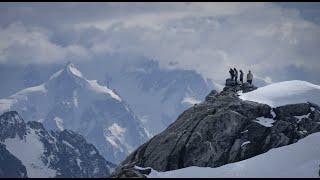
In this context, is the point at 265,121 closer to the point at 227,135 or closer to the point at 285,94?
the point at 227,135

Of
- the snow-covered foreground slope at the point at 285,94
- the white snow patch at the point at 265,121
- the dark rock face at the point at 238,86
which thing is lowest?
the dark rock face at the point at 238,86

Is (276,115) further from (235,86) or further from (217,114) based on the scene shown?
(235,86)

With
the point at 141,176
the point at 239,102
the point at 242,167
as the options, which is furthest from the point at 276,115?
the point at 141,176

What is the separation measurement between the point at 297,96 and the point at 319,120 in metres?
6.49

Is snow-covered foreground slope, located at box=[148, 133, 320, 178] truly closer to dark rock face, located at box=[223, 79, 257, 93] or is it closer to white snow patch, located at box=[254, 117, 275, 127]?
white snow patch, located at box=[254, 117, 275, 127]

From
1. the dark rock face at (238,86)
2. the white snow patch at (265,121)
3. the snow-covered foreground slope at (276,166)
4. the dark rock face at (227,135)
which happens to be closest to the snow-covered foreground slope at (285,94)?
the dark rock face at (238,86)

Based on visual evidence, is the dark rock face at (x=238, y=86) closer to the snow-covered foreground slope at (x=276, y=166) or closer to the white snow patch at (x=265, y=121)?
the white snow patch at (x=265, y=121)

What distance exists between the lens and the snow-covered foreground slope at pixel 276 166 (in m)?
104

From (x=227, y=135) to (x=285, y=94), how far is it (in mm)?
14300

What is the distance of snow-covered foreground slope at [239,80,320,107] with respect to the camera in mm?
121688

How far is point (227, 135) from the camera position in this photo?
115188 millimetres

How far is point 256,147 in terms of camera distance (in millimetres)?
113938

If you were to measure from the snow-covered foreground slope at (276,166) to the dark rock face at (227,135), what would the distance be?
7.28 ft

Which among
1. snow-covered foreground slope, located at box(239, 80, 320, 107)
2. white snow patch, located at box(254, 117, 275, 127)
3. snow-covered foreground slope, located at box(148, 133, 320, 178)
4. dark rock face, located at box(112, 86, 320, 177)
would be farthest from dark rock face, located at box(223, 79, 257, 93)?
snow-covered foreground slope, located at box(148, 133, 320, 178)
